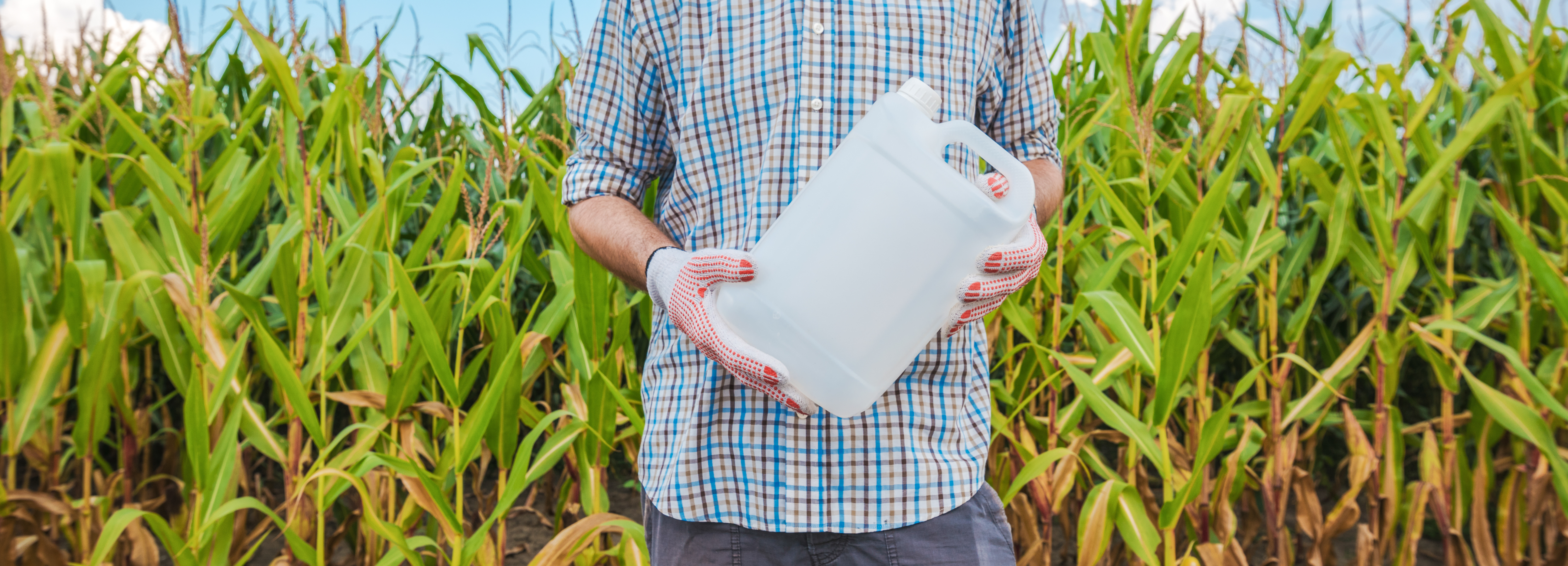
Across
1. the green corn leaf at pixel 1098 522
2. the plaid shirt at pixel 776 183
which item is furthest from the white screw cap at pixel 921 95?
the green corn leaf at pixel 1098 522

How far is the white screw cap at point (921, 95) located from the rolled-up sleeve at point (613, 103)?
0.34 meters

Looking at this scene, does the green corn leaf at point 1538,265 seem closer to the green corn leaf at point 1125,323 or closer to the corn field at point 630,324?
the corn field at point 630,324

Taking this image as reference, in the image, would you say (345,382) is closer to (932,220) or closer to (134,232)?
(134,232)

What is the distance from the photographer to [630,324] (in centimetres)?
189

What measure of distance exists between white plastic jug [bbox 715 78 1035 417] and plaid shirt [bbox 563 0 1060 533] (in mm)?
118

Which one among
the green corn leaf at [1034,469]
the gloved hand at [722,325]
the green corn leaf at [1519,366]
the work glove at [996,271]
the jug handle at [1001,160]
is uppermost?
the jug handle at [1001,160]

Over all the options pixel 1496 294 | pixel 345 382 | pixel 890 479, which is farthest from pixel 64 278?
pixel 1496 294

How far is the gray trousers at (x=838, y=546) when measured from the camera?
34.1 inches

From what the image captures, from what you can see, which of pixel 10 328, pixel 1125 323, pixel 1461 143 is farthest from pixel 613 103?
pixel 1461 143

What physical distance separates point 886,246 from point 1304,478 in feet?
5.35

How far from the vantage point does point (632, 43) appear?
0.95 metres

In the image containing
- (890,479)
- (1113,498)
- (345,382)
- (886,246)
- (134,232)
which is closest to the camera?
(886,246)

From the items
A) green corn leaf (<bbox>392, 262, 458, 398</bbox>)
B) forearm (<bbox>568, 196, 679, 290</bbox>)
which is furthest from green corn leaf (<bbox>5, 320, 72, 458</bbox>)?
forearm (<bbox>568, 196, 679, 290</bbox>)

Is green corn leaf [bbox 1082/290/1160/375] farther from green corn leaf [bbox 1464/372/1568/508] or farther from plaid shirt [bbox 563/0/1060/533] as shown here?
green corn leaf [bbox 1464/372/1568/508]
